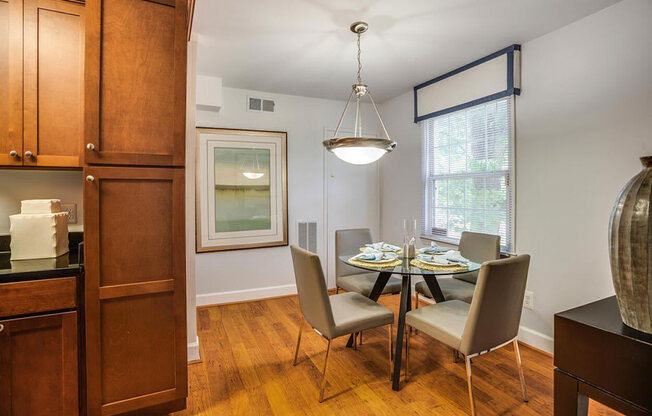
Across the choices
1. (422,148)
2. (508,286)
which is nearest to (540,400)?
(508,286)

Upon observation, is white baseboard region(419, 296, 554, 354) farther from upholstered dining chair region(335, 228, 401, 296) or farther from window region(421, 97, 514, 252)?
upholstered dining chair region(335, 228, 401, 296)

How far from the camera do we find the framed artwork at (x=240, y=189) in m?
3.65

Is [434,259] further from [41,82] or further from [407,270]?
[41,82]

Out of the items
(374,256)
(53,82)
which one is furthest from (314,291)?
(53,82)

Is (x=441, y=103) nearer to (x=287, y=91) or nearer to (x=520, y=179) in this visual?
(x=520, y=179)

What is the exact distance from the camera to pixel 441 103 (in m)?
3.43

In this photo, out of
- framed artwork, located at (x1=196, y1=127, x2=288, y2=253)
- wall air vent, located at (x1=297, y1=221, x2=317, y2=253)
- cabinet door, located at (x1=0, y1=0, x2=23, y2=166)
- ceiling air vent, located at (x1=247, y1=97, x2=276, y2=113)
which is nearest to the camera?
cabinet door, located at (x1=0, y1=0, x2=23, y2=166)

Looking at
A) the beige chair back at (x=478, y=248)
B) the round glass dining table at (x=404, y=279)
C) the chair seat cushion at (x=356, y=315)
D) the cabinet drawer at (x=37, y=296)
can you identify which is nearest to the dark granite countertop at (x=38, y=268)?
the cabinet drawer at (x=37, y=296)

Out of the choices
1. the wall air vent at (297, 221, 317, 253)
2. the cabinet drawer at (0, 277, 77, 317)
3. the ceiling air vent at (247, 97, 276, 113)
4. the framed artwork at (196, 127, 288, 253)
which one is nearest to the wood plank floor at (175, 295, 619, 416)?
the cabinet drawer at (0, 277, 77, 317)

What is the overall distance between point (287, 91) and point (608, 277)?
3473 millimetres

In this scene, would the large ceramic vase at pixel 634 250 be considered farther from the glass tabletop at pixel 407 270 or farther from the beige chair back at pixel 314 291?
the beige chair back at pixel 314 291

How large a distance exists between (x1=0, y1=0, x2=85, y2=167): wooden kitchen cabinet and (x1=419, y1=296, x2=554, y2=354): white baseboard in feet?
11.2

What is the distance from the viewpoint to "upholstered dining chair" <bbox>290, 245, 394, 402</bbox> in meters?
1.96

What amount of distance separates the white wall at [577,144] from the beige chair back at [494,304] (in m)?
0.88
